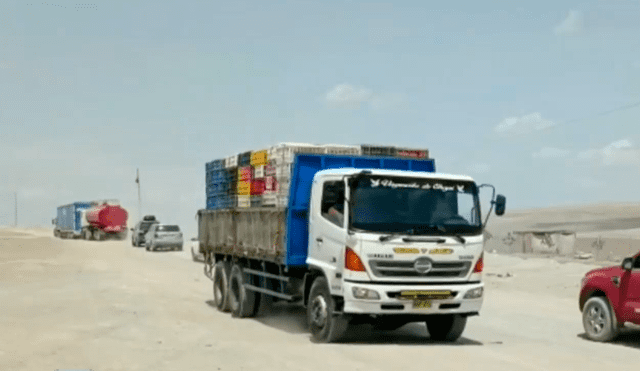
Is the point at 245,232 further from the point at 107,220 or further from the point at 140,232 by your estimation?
the point at 107,220

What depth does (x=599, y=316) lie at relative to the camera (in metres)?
13.7

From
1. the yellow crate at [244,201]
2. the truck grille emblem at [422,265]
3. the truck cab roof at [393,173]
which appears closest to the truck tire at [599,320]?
the truck cab roof at [393,173]

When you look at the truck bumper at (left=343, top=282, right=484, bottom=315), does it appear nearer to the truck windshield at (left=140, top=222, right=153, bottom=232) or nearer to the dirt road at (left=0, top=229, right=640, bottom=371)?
the dirt road at (left=0, top=229, right=640, bottom=371)

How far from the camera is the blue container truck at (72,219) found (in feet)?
258

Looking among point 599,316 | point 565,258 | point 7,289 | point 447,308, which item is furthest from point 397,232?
point 565,258

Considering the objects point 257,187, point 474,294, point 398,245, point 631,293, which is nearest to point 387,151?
point 257,187

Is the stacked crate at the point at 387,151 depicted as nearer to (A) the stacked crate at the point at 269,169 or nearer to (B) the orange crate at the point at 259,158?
(A) the stacked crate at the point at 269,169

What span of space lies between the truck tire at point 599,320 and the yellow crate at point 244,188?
6941mm

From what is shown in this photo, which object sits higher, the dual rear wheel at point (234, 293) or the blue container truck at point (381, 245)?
the blue container truck at point (381, 245)

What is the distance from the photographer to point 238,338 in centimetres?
1367

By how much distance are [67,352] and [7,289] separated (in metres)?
13.0

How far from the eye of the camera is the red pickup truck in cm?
1286

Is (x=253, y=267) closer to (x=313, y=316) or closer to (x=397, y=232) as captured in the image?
(x=313, y=316)

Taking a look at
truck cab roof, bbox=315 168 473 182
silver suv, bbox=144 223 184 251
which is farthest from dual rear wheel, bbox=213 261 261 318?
silver suv, bbox=144 223 184 251
